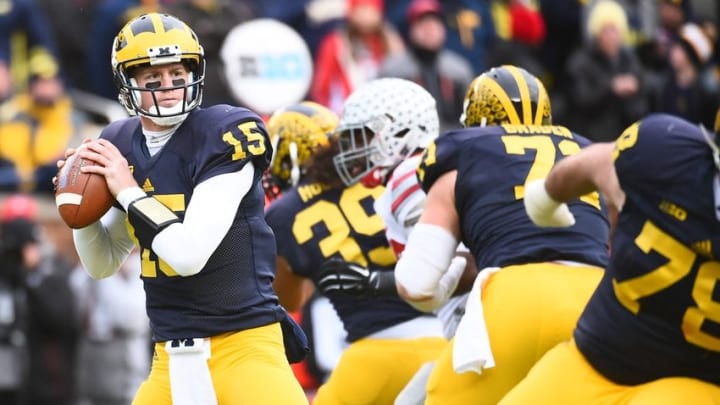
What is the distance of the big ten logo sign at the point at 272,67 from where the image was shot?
34.6ft

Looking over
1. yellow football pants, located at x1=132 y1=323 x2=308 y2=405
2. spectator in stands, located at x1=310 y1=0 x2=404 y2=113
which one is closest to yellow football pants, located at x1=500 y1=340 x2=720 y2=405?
yellow football pants, located at x1=132 y1=323 x2=308 y2=405

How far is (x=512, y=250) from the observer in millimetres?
5191

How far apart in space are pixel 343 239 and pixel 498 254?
1.28 meters

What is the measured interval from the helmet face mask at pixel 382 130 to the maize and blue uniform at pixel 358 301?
149mm

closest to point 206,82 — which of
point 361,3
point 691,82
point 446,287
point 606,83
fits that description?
point 361,3

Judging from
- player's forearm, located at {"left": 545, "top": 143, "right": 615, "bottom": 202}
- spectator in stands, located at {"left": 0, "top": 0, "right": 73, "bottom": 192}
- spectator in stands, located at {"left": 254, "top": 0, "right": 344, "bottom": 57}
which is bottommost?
spectator in stands, located at {"left": 0, "top": 0, "right": 73, "bottom": 192}

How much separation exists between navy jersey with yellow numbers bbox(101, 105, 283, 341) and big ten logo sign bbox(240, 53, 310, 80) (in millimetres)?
5365

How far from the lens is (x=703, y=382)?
173 inches

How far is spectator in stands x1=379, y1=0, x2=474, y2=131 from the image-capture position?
11.1 m

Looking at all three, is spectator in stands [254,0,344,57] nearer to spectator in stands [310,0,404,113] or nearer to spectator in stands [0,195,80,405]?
spectator in stands [310,0,404,113]

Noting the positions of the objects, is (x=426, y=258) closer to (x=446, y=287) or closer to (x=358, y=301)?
(x=446, y=287)

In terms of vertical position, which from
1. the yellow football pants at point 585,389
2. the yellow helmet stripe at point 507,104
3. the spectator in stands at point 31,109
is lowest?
the spectator in stands at point 31,109

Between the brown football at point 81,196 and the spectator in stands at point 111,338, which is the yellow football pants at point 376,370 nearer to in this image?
the brown football at point 81,196

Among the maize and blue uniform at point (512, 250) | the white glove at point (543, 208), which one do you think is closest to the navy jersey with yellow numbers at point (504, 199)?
the maize and blue uniform at point (512, 250)
